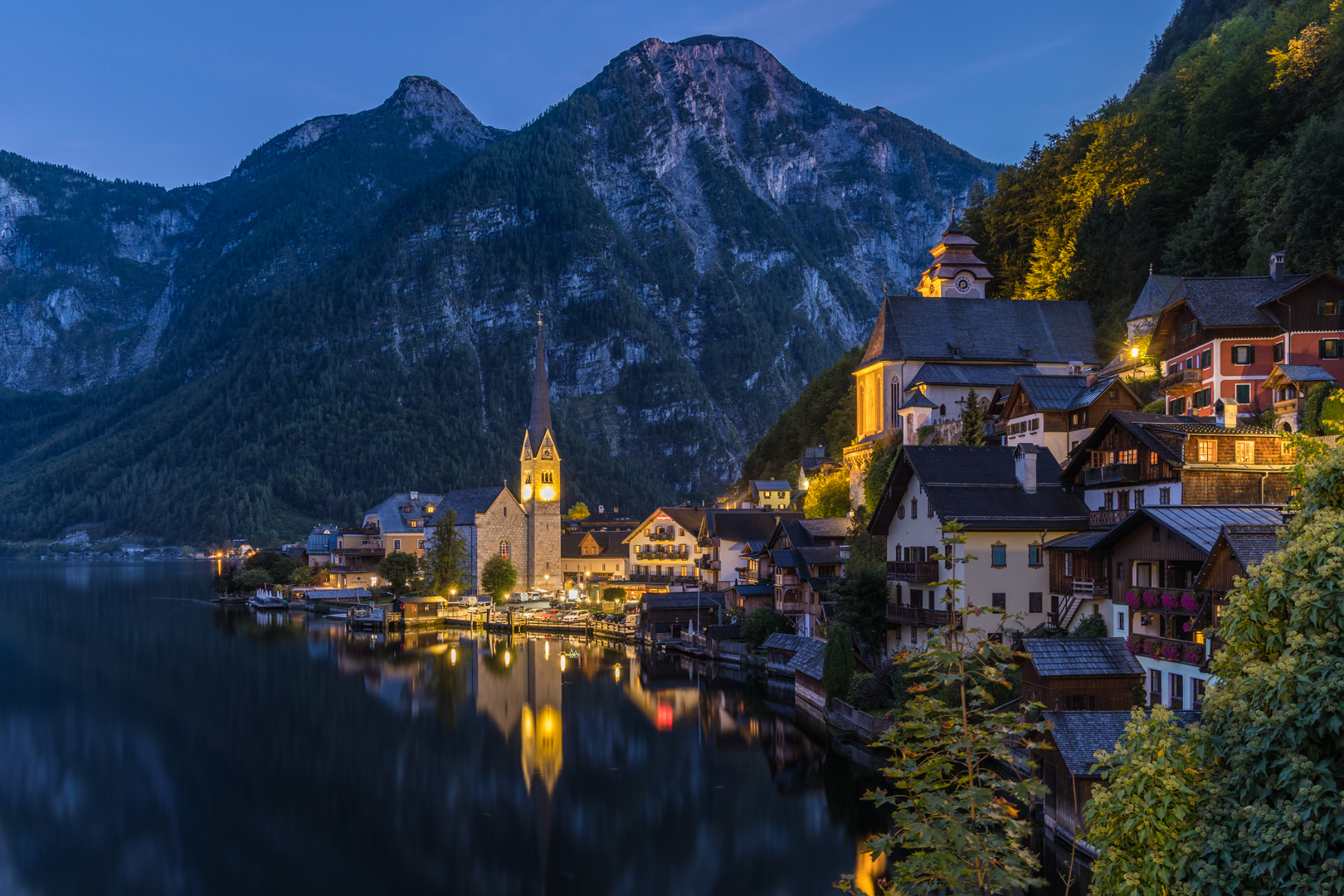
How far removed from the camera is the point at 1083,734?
24.4 meters

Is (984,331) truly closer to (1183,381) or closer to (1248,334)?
(1183,381)

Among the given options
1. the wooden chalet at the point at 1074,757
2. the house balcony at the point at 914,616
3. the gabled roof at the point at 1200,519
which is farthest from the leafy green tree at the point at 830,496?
the wooden chalet at the point at 1074,757

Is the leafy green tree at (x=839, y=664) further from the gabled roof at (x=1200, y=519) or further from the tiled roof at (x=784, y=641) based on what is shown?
the gabled roof at (x=1200, y=519)

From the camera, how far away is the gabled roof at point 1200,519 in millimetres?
27266

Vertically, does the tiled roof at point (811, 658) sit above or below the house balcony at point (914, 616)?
below

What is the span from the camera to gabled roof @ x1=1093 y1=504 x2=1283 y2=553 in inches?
1073

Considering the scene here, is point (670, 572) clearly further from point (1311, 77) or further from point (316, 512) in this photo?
point (316, 512)

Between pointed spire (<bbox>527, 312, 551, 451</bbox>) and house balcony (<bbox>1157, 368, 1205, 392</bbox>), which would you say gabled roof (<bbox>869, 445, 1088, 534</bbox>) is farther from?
pointed spire (<bbox>527, 312, 551, 451</bbox>)

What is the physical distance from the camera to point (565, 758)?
41.6m

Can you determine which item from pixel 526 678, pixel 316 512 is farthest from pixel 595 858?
pixel 316 512

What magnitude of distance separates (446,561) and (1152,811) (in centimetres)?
9245

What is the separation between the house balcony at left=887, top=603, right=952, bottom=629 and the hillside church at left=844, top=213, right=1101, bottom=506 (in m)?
22.3

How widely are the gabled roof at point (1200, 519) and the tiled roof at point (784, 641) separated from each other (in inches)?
992

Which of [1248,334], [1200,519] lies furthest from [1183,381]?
[1200,519]
